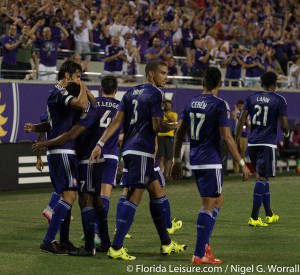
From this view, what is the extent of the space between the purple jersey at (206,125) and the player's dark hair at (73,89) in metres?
1.27

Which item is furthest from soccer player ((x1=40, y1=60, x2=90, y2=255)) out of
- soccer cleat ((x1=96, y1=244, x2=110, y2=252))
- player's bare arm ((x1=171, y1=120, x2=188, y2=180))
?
player's bare arm ((x1=171, y1=120, x2=188, y2=180))

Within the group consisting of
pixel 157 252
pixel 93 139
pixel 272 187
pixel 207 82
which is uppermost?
pixel 207 82

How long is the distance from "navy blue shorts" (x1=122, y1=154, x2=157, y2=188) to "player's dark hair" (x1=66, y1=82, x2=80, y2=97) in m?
0.92

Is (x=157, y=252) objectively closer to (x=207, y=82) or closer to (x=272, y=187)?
(x=207, y=82)

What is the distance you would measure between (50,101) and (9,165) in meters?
9.62

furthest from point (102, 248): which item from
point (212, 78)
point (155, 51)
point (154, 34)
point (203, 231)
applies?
point (154, 34)

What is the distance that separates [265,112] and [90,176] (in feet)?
13.9

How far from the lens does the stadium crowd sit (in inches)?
882

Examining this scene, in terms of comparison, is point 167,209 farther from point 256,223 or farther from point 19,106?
point 19,106

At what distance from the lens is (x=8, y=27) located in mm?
22156

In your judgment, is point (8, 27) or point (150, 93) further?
point (8, 27)

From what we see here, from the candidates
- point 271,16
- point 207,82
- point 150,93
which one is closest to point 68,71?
point 150,93

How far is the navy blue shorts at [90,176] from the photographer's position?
1006 centimetres

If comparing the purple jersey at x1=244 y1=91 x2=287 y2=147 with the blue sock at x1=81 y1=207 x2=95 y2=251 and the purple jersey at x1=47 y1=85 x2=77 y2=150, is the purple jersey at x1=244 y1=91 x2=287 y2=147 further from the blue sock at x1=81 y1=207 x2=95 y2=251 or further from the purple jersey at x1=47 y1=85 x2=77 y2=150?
the blue sock at x1=81 y1=207 x2=95 y2=251
